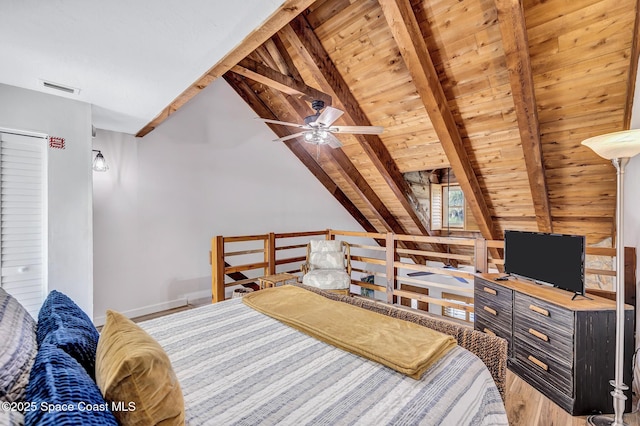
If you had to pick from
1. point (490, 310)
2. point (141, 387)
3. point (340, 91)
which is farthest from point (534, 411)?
point (340, 91)

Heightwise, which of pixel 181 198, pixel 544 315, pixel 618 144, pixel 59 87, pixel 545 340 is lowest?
pixel 545 340

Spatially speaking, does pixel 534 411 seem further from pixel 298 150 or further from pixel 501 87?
pixel 298 150

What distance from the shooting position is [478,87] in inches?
116

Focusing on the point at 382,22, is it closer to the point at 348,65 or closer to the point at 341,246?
the point at 348,65

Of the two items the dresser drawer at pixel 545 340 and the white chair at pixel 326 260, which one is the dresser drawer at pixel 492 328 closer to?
the dresser drawer at pixel 545 340

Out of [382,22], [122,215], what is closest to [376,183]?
[382,22]

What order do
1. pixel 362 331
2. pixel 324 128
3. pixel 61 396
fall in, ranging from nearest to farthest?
1. pixel 61 396
2. pixel 362 331
3. pixel 324 128

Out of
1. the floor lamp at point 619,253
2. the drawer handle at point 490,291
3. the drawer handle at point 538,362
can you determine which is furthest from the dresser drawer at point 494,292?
the floor lamp at point 619,253

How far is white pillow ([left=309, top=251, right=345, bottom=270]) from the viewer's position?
407 cm

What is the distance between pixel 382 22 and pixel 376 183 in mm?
2578

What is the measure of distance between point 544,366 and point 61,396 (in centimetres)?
276

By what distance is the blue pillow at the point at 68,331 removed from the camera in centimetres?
104

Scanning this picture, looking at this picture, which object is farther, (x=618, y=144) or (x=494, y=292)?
(x=494, y=292)

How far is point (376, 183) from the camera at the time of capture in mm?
4984
